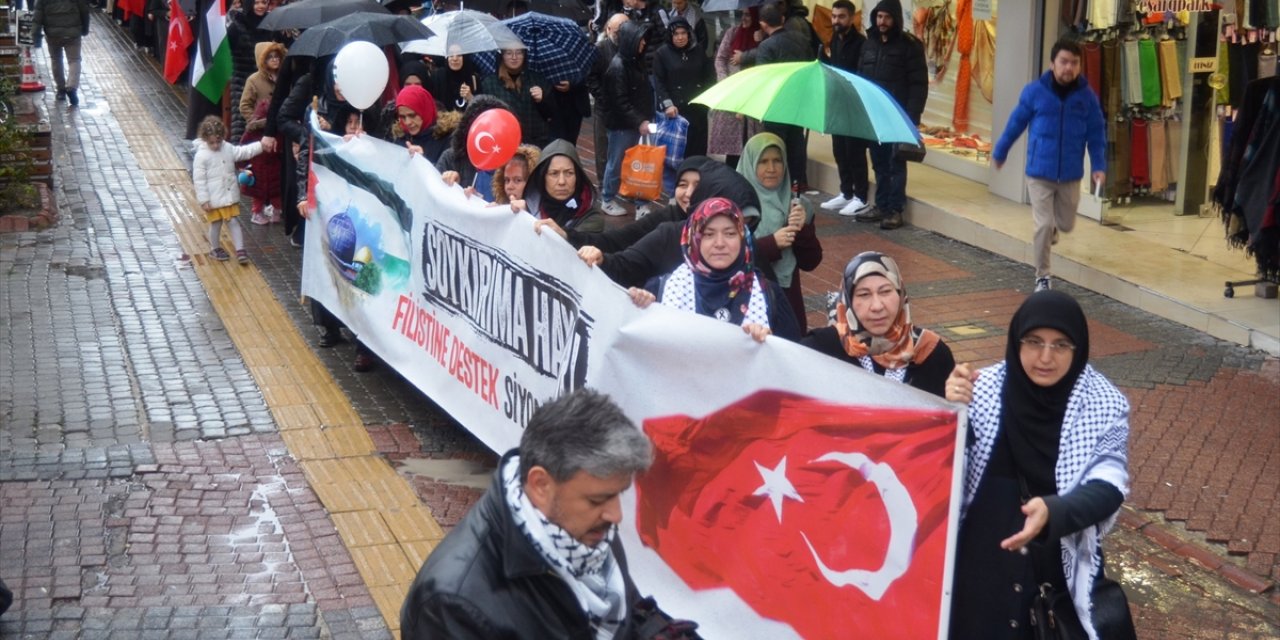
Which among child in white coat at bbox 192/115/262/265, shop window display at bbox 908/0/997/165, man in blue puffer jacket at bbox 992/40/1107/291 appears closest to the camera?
man in blue puffer jacket at bbox 992/40/1107/291

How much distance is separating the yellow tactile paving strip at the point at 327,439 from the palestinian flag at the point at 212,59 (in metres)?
1.64

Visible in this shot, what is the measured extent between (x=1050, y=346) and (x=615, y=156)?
32.8 ft

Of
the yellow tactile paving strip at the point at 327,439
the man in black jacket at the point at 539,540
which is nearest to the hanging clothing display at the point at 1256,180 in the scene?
the yellow tactile paving strip at the point at 327,439

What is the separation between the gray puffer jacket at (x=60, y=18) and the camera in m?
21.2

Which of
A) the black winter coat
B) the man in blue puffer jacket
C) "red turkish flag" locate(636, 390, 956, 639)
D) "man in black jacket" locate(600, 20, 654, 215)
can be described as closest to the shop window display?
"man in black jacket" locate(600, 20, 654, 215)

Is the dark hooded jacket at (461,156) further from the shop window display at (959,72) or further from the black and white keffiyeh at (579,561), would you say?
the shop window display at (959,72)

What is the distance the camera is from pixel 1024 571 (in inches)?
173

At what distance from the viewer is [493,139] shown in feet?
26.8

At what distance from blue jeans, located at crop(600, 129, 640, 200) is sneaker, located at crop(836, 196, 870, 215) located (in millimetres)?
1905

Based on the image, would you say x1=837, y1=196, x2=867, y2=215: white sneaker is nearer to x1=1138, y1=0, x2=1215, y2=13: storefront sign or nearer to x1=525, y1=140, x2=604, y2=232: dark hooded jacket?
x1=1138, y1=0, x2=1215, y2=13: storefront sign

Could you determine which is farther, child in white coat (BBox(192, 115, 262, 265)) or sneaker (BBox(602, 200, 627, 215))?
sneaker (BBox(602, 200, 627, 215))

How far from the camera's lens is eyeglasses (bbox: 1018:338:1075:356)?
441 cm

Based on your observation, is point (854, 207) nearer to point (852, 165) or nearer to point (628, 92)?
point (852, 165)

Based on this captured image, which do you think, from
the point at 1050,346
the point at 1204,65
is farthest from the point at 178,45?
the point at 1050,346
